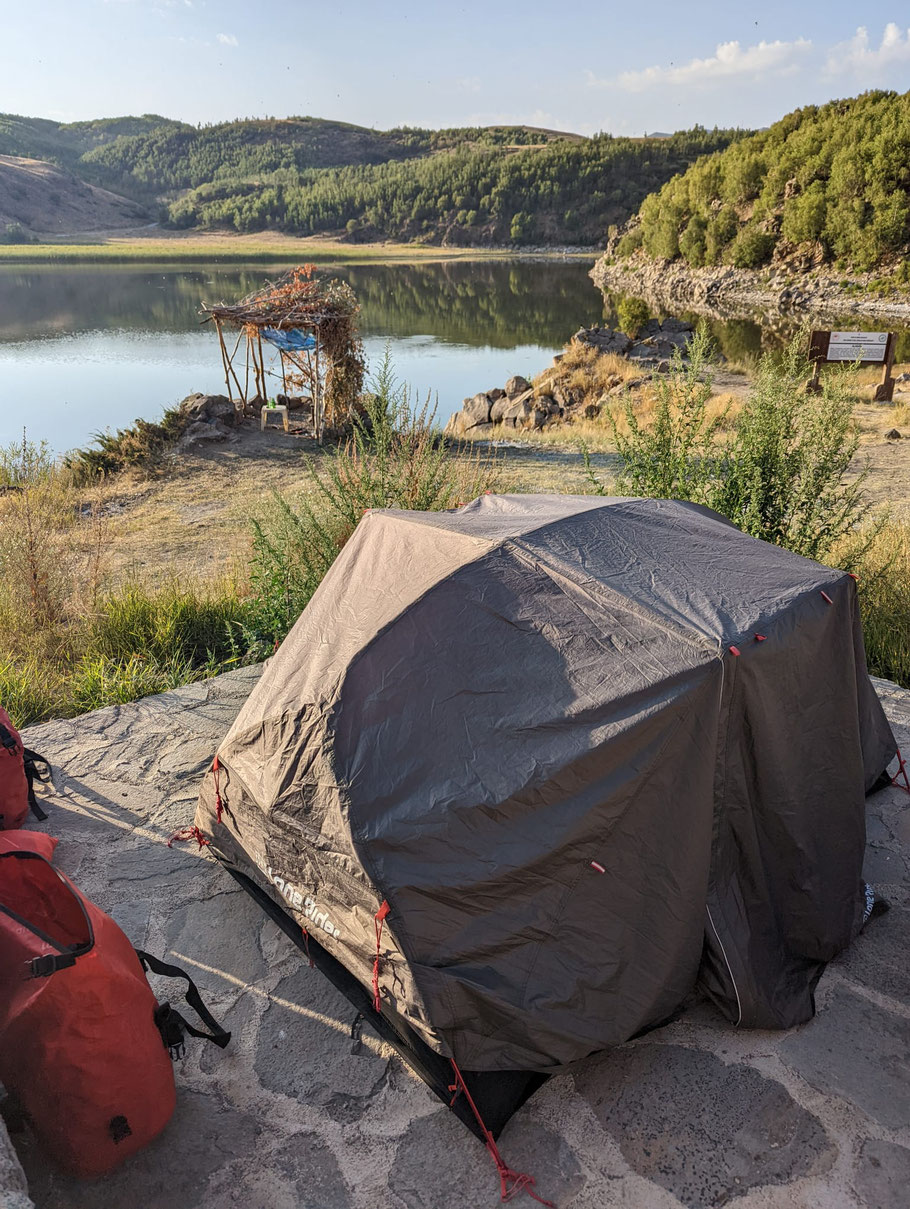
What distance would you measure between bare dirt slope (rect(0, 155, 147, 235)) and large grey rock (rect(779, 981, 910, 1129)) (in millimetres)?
108052

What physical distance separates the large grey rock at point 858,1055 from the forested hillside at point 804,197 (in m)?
46.2

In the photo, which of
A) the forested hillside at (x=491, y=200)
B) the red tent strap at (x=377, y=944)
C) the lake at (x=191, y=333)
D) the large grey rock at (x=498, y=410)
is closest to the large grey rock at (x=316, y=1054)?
the red tent strap at (x=377, y=944)

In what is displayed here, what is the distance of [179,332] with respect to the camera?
34562 mm

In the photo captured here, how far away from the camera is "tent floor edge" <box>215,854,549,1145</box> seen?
7.98 feet

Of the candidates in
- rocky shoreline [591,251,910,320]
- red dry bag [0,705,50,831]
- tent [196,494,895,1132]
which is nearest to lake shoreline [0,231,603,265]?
rocky shoreline [591,251,910,320]

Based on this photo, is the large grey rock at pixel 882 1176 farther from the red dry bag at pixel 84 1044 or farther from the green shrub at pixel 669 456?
the green shrub at pixel 669 456

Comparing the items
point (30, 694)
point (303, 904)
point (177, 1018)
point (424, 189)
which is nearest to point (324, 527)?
point (30, 694)

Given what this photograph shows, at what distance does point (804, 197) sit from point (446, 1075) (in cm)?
5205

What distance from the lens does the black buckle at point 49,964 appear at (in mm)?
2107

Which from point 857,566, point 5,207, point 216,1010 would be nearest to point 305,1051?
point 216,1010

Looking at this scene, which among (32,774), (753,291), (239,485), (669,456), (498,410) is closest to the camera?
(32,774)

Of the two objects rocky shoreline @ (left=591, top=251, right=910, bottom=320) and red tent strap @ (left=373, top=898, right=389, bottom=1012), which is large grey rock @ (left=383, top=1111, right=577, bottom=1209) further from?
rocky shoreline @ (left=591, top=251, right=910, bottom=320)

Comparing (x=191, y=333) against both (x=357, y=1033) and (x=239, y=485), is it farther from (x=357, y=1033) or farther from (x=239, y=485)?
(x=357, y=1033)

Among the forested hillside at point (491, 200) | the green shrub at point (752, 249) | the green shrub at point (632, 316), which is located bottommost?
the green shrub at point (632, 316)
